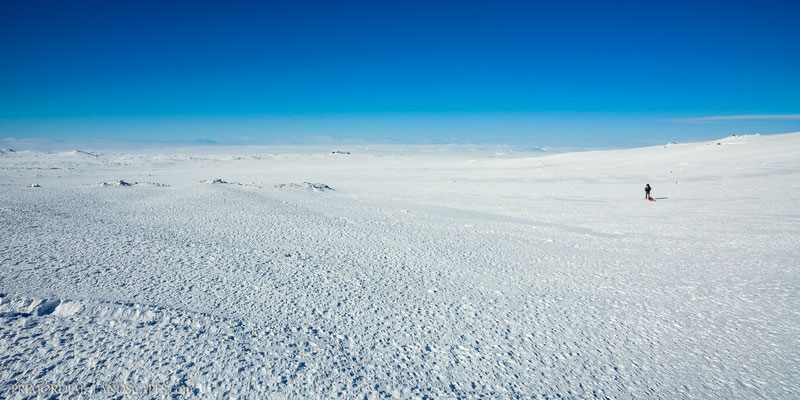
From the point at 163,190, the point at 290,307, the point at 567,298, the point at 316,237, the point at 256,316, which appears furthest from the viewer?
the point at 163,190

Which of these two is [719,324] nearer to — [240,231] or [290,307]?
[290,307]

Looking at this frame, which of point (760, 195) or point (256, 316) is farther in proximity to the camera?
point (760, 195)

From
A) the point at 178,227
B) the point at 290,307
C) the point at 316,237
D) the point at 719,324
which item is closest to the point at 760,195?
the point at 719,324

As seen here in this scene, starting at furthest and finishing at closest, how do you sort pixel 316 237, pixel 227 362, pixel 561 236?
pixel 561 236 < pixel 316 237 < pixel 227 362

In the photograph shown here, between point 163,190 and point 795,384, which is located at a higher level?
point 163,190

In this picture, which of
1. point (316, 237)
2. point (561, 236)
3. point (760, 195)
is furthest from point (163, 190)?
point (760, 195)

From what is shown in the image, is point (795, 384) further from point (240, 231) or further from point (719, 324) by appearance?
point (240, 231)
